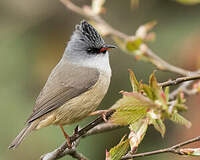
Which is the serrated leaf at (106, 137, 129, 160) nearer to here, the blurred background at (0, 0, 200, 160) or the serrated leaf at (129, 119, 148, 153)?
the serrated leaf at (129, 119, 148, 153)

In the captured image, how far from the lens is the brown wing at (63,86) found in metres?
3.38

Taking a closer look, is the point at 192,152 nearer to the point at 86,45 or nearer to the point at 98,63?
the point at 98,63

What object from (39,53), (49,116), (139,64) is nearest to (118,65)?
(139,64)

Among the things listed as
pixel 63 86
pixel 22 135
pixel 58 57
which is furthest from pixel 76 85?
pixel 58 57

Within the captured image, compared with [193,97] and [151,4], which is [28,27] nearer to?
[151,4]

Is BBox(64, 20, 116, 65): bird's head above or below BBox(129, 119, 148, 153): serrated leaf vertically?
above

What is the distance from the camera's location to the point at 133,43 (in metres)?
2.67

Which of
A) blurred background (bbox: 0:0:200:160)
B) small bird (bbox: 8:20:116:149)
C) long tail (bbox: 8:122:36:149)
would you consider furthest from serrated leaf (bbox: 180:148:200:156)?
blurred background (bbox: 0:0:200:160)

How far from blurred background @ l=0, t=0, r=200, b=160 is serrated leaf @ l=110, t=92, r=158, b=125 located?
2.54 metres

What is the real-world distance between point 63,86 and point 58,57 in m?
2.69

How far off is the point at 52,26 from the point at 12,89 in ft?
5.14

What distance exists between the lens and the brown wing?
3.38 m

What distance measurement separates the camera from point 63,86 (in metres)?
3.59

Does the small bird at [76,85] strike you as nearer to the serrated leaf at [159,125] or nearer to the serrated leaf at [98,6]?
the serrated leaf at [98,6]
